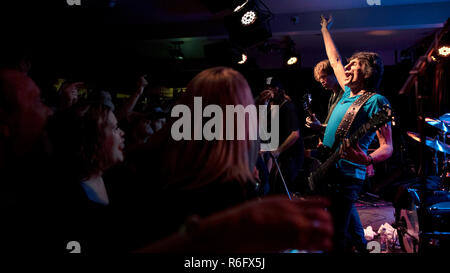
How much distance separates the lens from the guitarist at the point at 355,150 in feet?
6.28

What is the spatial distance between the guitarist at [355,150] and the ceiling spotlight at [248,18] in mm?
2259

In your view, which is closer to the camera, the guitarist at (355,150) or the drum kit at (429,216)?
the guitarist at (355,150)

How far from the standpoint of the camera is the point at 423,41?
6391mm

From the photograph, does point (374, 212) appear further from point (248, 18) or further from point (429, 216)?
point (248, 18)

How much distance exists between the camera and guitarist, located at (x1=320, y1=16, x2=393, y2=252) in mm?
1914

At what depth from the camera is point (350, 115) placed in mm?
2014

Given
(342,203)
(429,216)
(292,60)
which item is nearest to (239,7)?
(292,60)

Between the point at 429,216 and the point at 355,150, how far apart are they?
96 centimetres

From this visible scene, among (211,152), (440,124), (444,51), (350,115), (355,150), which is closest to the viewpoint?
(211,152)

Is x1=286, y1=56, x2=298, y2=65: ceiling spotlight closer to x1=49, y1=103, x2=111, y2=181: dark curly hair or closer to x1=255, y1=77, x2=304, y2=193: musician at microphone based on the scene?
x1=255, y1=77, x2=304, y2=193: musician at microphone

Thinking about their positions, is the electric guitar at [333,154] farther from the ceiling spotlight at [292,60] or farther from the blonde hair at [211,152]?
the ceiling spotlight at [292,60]

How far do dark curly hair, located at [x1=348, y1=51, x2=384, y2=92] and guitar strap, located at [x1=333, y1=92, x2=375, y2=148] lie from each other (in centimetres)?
13

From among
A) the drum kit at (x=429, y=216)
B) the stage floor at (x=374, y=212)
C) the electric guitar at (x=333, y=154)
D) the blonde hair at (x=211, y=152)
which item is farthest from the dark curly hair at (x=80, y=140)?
the stage floor at (x=374, y=212)
